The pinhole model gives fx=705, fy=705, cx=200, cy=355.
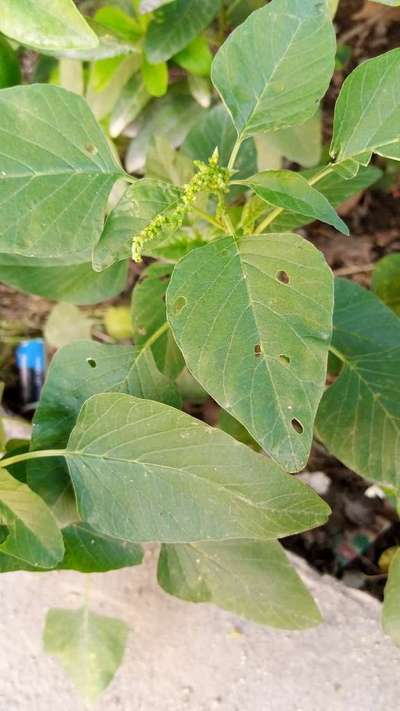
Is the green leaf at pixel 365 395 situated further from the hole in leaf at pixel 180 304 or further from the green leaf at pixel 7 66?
the green leaf at pixel 7 66

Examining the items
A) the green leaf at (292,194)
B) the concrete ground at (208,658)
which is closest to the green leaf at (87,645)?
the concrete ground at (208,658)

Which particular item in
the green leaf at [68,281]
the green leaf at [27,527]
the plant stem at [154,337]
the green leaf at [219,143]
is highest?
the green leaf at [219,143]

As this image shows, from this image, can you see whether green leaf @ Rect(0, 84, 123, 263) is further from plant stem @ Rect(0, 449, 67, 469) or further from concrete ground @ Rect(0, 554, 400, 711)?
concrete ground @ Rect(0, 554, 400, 711)

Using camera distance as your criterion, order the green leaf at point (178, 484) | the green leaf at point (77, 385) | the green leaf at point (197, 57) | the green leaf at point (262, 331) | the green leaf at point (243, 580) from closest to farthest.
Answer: the green leaf at point (262, 331), the green leaf at point (178, 484), the green leaf at point (77, 385), the green leaf at point (243, 580), the green leaf at point (197, 57)

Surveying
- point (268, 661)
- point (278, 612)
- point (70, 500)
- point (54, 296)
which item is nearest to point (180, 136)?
point (54, 296)

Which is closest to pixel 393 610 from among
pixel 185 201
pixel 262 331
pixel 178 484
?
pixel 178 484

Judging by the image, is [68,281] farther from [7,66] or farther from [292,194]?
[292,194]

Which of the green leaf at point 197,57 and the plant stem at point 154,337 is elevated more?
the green leaf at point 197,57

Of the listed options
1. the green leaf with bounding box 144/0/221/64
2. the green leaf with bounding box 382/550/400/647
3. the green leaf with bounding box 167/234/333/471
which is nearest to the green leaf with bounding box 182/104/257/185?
the green leaf with bounding box 144/0/221/64
